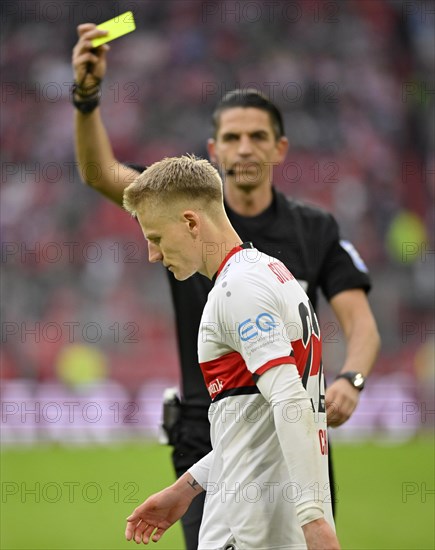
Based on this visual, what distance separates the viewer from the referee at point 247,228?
454cm

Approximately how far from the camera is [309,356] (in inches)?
119

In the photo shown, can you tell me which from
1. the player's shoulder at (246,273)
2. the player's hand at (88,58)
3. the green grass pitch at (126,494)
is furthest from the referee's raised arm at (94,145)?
the green grass pitch at (126,494)

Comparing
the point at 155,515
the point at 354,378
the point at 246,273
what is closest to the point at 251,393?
the point at 246,273

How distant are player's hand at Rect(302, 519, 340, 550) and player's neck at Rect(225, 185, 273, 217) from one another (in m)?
2.32

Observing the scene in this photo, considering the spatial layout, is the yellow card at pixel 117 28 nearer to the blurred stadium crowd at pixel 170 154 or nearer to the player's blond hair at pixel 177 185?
the player's blond hair at pixel 177 185

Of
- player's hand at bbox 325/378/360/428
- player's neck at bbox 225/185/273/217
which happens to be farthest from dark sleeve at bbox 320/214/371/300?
player's hand at bbox 325/378/360/428

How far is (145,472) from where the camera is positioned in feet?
36.2

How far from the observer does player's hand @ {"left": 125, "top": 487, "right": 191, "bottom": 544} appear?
3.28m

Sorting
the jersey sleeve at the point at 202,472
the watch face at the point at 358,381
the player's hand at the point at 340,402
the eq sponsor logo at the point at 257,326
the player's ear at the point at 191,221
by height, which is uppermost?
the player's ear at the point at 191,221

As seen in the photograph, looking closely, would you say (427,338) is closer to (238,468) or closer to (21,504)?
(21,504)

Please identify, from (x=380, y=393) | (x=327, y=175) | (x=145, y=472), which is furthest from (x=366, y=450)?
(x=327, y=175)

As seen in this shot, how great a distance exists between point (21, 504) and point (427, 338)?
379 inches

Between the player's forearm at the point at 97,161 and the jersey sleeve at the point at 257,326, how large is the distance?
1944mm

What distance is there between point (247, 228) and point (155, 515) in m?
1.77
